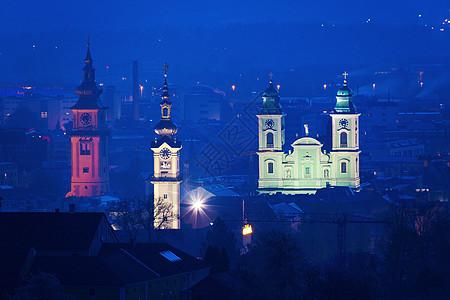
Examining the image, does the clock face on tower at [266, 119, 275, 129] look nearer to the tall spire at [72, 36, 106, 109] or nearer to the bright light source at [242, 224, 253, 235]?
the tall spire at [72, 36, 106, 109]

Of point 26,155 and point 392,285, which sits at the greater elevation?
point 26,155

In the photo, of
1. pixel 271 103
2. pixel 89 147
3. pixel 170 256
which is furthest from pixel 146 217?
pixel 89 147

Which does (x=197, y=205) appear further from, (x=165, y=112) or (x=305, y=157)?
(x=305, y=157)

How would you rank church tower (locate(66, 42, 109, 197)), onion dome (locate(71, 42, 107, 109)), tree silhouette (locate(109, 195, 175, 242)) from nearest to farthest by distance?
tree silhouette (locate(109, 195, 175, 242)) → church tower (locate(66, 42, 109, 197)) → onion dome (locate(71, 42, 107, 109))

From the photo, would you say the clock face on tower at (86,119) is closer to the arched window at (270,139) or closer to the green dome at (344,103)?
the arched window at (270,139)

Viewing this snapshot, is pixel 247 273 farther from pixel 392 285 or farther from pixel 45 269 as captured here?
pixel 392 285

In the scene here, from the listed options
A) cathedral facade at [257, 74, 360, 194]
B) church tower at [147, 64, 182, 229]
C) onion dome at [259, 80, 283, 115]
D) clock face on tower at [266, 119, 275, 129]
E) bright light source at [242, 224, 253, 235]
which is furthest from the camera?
onion dome at [259, 80, 283, 115]

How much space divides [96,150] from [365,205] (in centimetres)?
3521

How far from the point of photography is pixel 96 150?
144375mm

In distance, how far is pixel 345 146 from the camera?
408 ft

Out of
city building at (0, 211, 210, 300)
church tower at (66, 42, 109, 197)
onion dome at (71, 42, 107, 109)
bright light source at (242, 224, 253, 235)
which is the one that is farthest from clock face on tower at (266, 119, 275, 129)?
city building at (0, 211, 210, 300)

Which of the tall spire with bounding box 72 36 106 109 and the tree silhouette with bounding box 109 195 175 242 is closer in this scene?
the tree silhouette with bounding box 109 195 175 242

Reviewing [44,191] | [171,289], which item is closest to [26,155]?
[44,191]

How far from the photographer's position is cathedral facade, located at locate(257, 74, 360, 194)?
12406 centimetres
